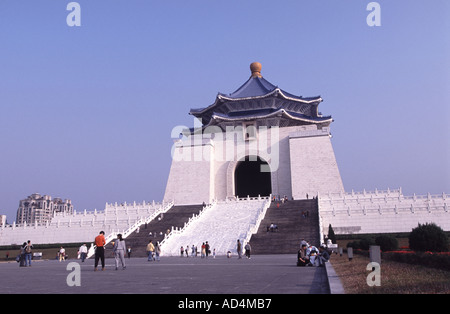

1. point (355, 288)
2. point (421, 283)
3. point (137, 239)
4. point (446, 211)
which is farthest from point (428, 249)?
point (137, 239)

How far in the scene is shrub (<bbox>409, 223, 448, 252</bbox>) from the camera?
11.6 meters

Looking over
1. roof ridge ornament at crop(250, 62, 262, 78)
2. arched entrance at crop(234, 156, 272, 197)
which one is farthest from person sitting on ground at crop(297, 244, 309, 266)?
roof ridge ornament at crop(250, 62, 262, 78)

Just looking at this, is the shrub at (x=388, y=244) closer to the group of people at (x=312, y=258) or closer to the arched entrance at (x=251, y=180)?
the group of people at (x=312, y=258)

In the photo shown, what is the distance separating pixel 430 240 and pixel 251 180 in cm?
2886

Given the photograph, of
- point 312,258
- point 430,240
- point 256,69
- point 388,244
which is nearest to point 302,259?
point 312,258

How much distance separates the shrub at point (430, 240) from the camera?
11.6 m

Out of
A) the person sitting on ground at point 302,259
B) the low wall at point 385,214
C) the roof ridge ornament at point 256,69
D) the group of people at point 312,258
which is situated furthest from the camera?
the roof ridge ornament at point 256,69

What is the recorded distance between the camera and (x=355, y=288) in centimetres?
511

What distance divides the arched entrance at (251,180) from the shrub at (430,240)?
85.5ft

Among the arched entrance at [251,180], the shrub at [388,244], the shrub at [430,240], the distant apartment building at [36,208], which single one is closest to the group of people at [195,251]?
the shrub at [388,244]

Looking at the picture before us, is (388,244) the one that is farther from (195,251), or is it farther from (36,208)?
(36,208)

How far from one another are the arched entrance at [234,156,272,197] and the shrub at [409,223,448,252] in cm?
2605

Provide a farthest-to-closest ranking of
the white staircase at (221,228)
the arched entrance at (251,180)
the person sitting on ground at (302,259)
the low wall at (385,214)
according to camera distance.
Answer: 1. the arched entrance at (251,180)
2. the low wall at (385,214)
3. the white staircase at (221,228)
4. the person sitting on ground at (302,259)

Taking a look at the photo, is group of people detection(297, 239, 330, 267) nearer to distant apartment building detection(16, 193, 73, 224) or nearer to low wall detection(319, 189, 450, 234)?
low wall detection(319, 189, 450, 234)
